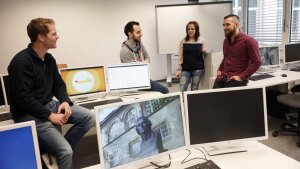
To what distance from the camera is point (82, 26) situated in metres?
5.71

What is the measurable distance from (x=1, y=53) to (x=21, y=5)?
0.99 m

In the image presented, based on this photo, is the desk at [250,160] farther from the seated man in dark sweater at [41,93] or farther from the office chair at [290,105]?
the office chair at [290,105]

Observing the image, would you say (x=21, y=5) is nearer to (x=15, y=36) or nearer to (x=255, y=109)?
(x=15, y=36)

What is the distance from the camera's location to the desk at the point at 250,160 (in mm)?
1467

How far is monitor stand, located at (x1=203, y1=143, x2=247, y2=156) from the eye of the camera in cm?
163

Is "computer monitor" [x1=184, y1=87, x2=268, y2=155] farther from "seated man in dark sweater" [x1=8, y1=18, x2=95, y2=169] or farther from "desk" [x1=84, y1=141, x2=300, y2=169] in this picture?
"seated man in dark sweater" [x1=8, y1=18, x2=95, y2=169]

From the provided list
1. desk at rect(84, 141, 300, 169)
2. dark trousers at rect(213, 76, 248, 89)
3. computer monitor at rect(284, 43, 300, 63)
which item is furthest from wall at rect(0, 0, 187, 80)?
desk at rect(84, 141, 300, 169)

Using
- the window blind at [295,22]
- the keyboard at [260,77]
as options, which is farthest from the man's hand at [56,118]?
the window blind at [295,22]

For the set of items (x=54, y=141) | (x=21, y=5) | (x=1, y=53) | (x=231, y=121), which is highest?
(x=21, y=5)

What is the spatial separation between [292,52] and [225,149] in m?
3.31

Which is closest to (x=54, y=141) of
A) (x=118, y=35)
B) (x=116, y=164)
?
(x=116, y=164)

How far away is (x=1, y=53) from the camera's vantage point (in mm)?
5168

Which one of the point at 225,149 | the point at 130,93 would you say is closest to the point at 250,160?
the point at 225,149

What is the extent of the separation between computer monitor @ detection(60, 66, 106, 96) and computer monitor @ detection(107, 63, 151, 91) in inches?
4.0
